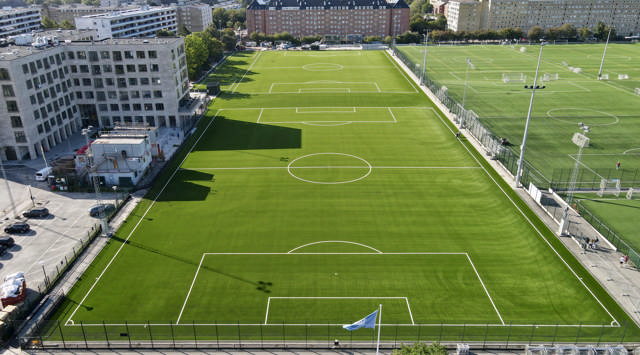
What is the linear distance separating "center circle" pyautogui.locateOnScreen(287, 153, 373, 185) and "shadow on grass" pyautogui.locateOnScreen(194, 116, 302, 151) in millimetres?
6509

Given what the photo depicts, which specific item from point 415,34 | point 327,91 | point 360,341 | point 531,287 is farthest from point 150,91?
point 415,34

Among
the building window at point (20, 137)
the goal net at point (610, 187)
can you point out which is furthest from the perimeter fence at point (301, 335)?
the building window at point (20, 137)

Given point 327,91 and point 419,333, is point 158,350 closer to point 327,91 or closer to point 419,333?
point 419,333

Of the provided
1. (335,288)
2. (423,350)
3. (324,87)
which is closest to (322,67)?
(324,87)

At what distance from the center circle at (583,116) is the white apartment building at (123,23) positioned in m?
140

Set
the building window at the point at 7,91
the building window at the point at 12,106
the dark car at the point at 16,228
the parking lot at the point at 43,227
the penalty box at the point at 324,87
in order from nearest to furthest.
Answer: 1. the parking lot at the point at 43,227
2. the dark car at the point at 16,228
3. the building window at the point at 7,91
4. the building window at the point at 12,106
5. the penalty box at the point at 324,87

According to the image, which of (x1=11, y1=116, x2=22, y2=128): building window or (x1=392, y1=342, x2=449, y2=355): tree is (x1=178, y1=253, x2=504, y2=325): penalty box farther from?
(x1=11, y1=116, x2=22, y2=128): building window

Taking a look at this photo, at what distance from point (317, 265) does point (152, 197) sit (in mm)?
25817

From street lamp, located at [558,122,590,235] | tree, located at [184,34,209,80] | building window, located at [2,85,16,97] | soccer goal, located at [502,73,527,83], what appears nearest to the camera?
street lamp, located at [558,122,590,235]

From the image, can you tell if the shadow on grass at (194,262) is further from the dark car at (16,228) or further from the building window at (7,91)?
the building window at (7,91)

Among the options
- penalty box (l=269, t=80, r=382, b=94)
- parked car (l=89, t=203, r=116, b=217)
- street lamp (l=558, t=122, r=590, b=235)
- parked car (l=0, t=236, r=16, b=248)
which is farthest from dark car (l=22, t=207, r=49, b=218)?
penalty box (l=269, t=80, r=382, b=94)

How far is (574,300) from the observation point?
40.2 meters

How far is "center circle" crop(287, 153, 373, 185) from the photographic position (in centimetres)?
6341

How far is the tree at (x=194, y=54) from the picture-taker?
11956cm
